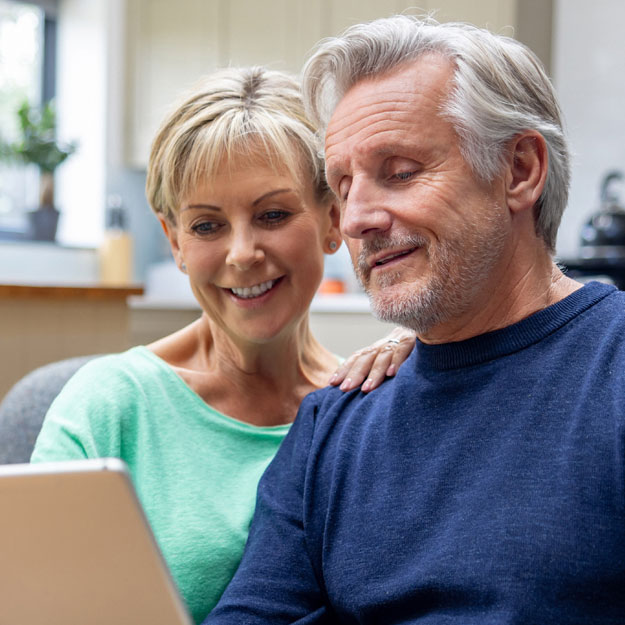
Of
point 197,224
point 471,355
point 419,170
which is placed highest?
point 419,170

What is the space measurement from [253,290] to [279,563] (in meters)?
0.44

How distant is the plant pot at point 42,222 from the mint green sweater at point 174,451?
2.49m

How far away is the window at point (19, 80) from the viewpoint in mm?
3797

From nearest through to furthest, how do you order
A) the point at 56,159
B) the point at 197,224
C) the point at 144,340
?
the point at 197,224
the point at 144,340
the point at 56,159

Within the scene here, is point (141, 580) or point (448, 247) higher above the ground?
point (448, 247)

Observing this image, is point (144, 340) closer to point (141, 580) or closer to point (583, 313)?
point (583, 313)

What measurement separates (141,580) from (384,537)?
54 centimetres

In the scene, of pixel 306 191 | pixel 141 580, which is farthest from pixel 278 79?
pixel 141 580

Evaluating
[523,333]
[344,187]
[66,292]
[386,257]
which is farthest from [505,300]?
[66,292]

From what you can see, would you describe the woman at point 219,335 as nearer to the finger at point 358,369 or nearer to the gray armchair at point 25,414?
the finger at point 358,369

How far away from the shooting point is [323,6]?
3.86 metres

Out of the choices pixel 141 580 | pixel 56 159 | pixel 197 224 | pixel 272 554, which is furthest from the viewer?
pixel 56 159

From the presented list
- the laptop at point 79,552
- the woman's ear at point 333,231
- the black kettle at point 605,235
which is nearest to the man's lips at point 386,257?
the woman's ear at point 333,231

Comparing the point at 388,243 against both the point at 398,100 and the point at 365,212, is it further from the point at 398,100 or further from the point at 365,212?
the point at 398,100
